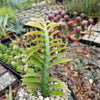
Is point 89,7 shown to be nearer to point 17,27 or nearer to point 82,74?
point 17,27

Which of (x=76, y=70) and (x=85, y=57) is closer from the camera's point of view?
(x=76, y=70)

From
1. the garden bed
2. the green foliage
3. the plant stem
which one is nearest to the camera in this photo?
the plant stem

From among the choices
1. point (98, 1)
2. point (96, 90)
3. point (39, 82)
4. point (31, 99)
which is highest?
point (98, 1)

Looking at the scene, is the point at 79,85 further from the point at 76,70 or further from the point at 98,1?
the point at 98,1

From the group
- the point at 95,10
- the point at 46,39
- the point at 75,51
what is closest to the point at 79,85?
the point at 75,51

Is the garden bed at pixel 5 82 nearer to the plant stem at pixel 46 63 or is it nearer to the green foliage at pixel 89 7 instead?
the plant stem at pixel 46 63

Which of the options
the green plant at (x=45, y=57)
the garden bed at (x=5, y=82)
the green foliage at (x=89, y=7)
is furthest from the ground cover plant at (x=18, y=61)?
the green foliage at (x=89, y=7)

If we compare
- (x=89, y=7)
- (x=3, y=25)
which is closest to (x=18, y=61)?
(x=3, y=25)

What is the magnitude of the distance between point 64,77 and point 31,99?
18.4 inches

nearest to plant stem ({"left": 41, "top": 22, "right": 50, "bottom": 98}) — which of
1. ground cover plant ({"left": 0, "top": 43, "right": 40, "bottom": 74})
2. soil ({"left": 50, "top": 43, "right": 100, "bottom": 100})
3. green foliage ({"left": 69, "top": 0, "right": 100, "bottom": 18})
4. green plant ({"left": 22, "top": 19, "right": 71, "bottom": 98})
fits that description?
green plant ({"left": 22, "top": 19, "right": 71, "bottom": 98})

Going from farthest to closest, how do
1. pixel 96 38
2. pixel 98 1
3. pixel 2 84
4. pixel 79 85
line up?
pixel 98 1 < pixel 96 38 < pixel 79 85 < pixel 2 84

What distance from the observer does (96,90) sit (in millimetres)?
1244

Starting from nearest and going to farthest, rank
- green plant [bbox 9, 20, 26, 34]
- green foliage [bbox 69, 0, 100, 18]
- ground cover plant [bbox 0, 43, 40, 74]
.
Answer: ground cover plant [bbox 0, 43, 40, 74], green plant [bbox 9, 20, 26, 34], green foliage [bbox 69, 0, 100, 18]

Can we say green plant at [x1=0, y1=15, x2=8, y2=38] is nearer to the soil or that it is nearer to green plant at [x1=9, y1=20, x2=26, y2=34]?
green plant at [x1=9, y1=20, x2=26, y2=34]
